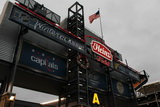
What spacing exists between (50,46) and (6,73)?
5.58 m

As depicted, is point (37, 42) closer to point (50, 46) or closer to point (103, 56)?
point (50, 46)

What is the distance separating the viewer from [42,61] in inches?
658

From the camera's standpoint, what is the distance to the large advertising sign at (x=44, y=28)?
43.2 feet

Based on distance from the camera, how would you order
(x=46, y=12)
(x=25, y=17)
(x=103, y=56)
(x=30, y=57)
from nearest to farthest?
(x=25, y=17), (x=30, y=57), (x=46, y=12), (x=103, y=56)

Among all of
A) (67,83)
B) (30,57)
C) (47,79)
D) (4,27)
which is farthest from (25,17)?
(67,83)

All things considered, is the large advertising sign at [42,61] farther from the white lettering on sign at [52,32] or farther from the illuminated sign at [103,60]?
the illuminated sign at [103,60]

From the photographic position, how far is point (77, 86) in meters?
17.4

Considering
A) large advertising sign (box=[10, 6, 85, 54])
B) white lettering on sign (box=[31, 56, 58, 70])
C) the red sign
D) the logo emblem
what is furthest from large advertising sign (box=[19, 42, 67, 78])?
the logo emblem

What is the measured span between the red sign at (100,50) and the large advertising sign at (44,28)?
3.02 m

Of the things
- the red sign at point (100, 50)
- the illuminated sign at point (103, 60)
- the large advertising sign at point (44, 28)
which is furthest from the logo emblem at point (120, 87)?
the large advertising sign at point (44, 28)

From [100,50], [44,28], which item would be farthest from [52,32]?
[100,50]

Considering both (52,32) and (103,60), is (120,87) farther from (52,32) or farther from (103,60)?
(52,32)

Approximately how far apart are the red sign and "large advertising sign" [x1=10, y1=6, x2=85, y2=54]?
3017 millimetres

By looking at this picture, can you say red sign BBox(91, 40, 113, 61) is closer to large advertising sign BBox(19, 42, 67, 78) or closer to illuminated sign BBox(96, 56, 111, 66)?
illuminated sign BBox(96, 56, 111, 66)
